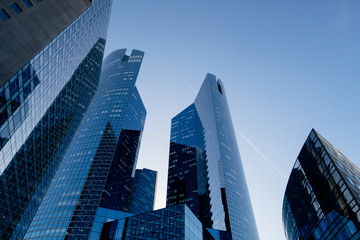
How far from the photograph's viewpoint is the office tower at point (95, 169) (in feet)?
349

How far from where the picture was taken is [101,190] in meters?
127

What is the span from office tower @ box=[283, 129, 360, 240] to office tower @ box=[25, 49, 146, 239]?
2786 inches

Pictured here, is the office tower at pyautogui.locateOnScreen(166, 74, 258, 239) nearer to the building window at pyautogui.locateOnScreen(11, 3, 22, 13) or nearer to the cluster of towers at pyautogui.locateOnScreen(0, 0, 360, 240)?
the cluster of towers at pyautogui.locateOnScreen(0, 0, 360, 240)

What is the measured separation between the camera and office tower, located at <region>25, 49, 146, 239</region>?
349 feet

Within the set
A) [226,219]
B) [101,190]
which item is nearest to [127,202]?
[101,190]

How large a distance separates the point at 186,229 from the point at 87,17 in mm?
56198

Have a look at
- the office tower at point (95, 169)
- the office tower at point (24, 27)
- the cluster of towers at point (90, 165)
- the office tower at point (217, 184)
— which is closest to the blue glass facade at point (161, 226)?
the cluster of towers at point (90, 165)

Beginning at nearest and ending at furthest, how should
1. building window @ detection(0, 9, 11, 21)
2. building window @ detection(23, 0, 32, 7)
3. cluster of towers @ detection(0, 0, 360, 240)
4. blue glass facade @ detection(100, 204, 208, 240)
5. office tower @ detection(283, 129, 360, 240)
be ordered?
building window @ detection(0, 9, 11, 21) → building window @ detection(23, 0, 32, 7) → cluster of towers @ detection(0, 0, 360, 240) → office tower @ detection(283, 129, 360, 240) → blue glass facade @ detection(100, 204, 208, 240)

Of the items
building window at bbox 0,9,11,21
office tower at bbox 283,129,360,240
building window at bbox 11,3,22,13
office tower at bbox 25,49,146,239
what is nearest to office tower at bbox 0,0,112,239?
building window at bbox 11,3,22,13

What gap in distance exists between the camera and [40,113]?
5094 cm

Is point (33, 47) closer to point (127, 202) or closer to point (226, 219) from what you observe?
point (226, 219)

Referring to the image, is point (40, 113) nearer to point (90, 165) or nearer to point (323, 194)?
point (323, 194)

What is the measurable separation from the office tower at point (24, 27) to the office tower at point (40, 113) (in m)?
3.09

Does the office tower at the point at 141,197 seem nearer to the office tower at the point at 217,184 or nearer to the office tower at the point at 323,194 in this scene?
the office tower at the point at 217,184
